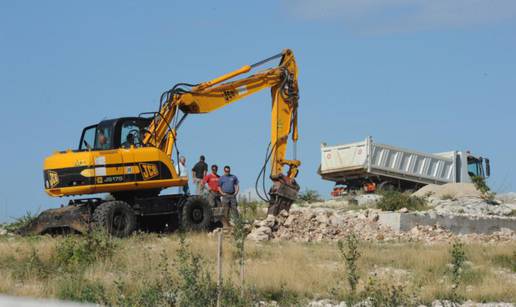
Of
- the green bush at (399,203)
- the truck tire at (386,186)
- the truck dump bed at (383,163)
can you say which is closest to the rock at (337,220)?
the green bush at (399,203)

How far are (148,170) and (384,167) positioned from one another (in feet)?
63.2

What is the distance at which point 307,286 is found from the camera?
1548 cm

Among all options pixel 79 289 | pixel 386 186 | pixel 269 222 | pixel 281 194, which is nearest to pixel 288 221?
pixel 269 222

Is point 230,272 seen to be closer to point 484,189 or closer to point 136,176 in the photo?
point 136,176

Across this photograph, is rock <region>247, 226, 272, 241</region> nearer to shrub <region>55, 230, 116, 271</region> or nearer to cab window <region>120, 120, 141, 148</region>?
cab window <region>120, 120, 141, 148</region>

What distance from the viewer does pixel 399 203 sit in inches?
1145

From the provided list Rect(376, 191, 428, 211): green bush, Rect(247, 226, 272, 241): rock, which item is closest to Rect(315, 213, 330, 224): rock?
Rect(247, 226, 272, 241): rock

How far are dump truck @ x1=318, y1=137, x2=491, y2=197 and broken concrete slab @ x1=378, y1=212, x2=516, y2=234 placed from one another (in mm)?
12038

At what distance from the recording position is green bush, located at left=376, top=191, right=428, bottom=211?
2897cm

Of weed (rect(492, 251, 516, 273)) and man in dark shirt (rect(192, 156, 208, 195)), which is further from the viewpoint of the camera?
man in dark shirt (rect(192, 156, 208, 195))

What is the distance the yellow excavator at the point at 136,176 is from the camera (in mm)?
21844

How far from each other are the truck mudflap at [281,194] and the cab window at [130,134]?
14.3ft

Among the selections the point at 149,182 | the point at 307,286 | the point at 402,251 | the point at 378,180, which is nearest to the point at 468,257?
the point at 402,251

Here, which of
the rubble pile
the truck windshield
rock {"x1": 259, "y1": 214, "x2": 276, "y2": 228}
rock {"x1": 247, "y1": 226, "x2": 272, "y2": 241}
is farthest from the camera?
the truck windshield
